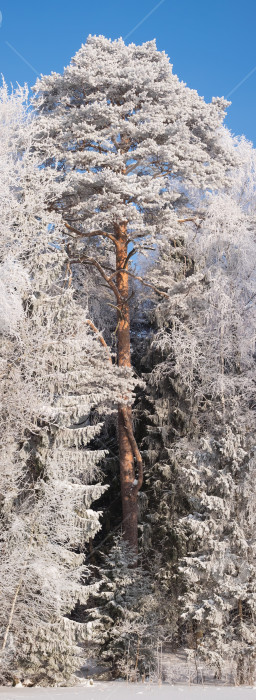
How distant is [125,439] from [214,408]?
2.52 m

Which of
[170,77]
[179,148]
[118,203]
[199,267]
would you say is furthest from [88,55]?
[199,267]

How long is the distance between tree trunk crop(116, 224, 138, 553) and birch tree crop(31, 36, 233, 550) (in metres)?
0.03

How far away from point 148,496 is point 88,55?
39.4 feet

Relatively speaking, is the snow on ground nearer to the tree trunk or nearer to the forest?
the forest

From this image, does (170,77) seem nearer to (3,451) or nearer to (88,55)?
(88,55)

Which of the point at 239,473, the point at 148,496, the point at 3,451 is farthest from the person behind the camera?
the point at 148,496

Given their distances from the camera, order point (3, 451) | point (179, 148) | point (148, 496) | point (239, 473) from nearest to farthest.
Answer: point (3, 451)
point (239, 473)
point (179, 148)
point (148, 496)

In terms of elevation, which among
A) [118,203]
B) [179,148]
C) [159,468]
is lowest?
[159,468]

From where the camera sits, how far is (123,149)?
17094 millimetres

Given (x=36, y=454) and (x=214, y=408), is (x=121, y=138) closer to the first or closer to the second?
(x=214, y=408)

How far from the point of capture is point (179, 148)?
16.3 metres

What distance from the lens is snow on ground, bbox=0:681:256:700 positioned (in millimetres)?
9797

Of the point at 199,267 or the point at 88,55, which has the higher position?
the point at 88,55

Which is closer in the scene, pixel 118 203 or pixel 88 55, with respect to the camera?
pixel 118 203
